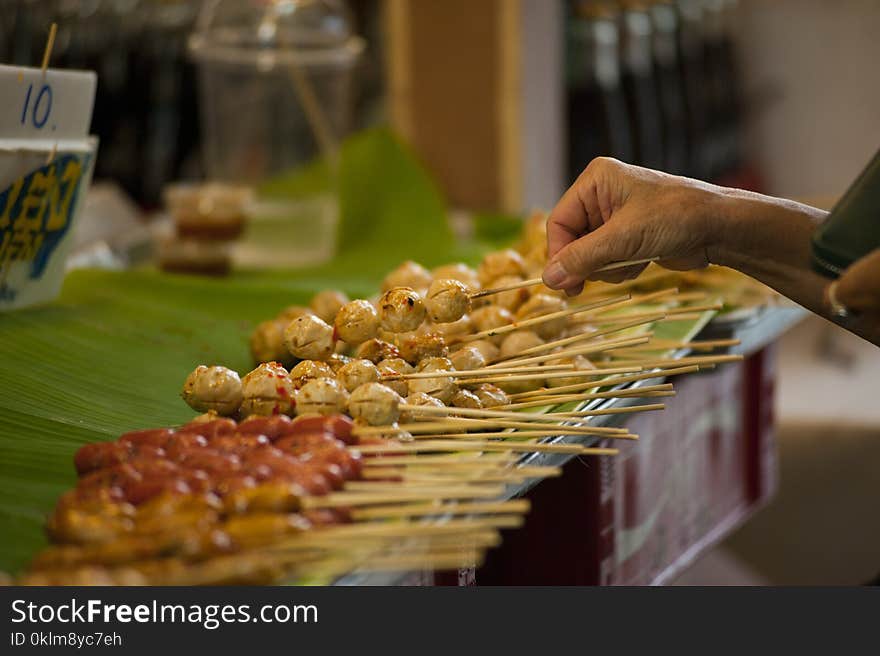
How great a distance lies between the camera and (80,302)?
216 cm

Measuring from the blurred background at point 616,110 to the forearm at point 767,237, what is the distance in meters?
1.14

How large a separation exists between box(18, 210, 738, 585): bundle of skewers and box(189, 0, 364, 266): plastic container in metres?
1.41

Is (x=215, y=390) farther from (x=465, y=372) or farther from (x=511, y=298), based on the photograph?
(x=511, y=298)

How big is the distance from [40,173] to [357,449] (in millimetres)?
980

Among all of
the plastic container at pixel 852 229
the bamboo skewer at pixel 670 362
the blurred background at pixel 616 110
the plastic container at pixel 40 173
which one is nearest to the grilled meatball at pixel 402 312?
the bamboo skewer at pixel 670 362

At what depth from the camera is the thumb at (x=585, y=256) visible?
1617 mm

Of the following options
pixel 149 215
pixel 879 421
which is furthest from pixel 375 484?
pixel 149 215

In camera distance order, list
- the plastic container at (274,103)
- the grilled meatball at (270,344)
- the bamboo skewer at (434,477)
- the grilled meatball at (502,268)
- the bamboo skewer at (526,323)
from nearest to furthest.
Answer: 1. the bamboo skewer at (434,477)
2. the bamboo skewer at (526,323)
3. the grilled meatball at (270,344)
4. the grilled meatball at (502,268)
5. the plastic container at (274,103)

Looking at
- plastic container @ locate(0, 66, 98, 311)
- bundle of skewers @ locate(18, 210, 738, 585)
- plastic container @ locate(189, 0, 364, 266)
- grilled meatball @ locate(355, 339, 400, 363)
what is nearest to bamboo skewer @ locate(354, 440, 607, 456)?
bundle of skewers @ locate(18, 210, 738, 585)

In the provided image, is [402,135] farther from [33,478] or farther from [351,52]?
[33,478]

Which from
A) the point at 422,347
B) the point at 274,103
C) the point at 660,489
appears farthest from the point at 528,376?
the point at 274,103

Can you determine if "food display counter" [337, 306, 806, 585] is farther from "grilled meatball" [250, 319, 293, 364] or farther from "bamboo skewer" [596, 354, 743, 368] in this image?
"grilled meatball" [250, 319, 293, 364]

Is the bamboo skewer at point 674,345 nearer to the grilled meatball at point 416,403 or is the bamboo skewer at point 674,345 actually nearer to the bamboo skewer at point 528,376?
the bamboo skewer at point 528,376

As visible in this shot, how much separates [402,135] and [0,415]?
2.91 m
